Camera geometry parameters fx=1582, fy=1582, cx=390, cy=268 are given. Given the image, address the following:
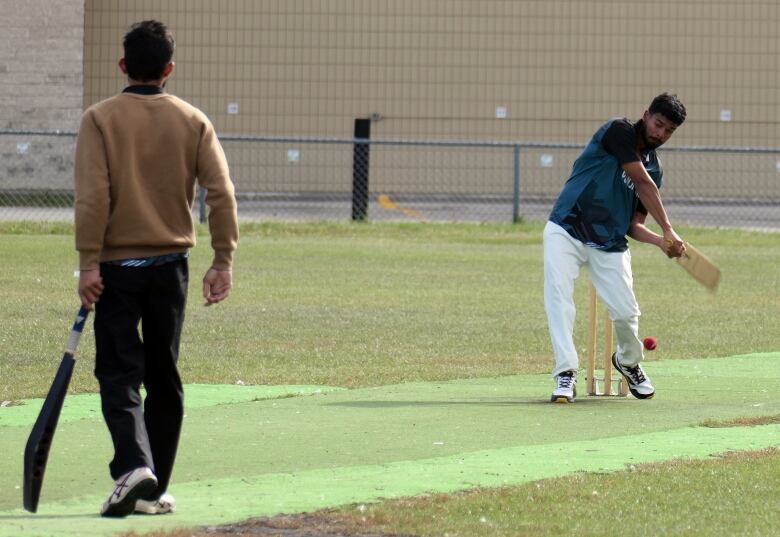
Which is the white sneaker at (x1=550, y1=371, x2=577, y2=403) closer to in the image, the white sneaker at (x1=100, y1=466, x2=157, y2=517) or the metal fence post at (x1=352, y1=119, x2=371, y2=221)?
the white sneaker at (x1=100, y1=466, x2=157, y2=517)

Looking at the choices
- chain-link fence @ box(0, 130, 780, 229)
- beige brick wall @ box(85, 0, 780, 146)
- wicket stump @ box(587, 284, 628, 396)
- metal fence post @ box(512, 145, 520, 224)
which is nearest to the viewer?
wicket stump @ box(587, 284, 628, 396)

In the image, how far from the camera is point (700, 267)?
9594mm

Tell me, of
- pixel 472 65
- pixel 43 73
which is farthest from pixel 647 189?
pixel 43 73

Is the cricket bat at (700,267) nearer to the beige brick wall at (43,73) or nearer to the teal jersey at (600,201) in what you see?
the teal jersey at (600,201)

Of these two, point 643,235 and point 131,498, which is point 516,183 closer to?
point 643,235

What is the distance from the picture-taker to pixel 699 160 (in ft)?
112

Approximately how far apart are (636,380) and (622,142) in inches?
58.2

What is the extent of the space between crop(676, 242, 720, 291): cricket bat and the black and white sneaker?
2.20 feet

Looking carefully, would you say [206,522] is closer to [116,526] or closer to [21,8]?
[116,526]

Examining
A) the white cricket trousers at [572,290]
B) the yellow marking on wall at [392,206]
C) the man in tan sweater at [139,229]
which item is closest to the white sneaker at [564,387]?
the white cricket trousers at [572,290]

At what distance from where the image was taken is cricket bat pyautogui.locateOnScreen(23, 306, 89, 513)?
5.85m

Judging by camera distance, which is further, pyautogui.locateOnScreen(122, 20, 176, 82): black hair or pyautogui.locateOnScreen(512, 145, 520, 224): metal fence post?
pyautogui.locateOnScreen(512, 145, 520, 224): metal fence post

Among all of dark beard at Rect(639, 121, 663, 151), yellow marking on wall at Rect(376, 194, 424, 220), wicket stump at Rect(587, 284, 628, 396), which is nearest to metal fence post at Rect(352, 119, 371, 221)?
yellow marking on wall at Rect(376, 194, 424, 220)

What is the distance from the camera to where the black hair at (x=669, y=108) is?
9078 millimetres
